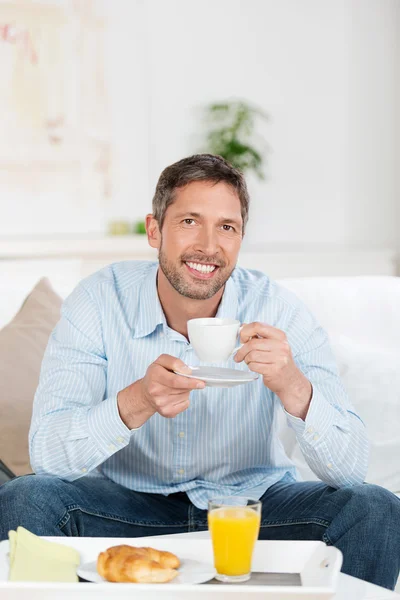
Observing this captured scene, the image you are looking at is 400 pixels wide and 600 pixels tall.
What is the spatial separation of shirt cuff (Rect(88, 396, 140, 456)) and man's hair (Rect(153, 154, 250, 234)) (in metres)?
0.51

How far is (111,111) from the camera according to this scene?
15.8 feet

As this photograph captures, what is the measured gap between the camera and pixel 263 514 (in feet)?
5.97

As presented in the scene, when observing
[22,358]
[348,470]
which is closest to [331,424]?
[348,470]

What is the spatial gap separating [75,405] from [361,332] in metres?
0.99

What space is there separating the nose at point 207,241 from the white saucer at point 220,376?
0.39 m

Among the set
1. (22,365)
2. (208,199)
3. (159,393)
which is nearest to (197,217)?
(208,199)

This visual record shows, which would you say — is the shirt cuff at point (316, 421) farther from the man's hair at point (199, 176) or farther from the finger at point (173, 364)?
the man's hair at point (199, 176)

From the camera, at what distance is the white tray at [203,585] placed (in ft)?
3.51

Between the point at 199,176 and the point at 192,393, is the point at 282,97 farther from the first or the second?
the point at 192,393

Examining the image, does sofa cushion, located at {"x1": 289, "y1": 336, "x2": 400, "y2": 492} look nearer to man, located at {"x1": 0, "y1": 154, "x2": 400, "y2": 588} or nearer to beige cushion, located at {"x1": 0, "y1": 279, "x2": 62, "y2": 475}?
man, located at {"x1": 0, "y1": 154, "x2": 400, "y2": 588}

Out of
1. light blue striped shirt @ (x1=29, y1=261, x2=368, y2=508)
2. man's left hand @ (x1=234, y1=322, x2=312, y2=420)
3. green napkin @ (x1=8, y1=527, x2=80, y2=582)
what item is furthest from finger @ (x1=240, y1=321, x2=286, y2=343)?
green napkin @ (x1=8, y1=527, x2=80, y2=582)

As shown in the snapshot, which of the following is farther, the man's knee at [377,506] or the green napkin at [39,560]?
the man's knee at [377,506]

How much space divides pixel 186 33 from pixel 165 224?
327 centimetres

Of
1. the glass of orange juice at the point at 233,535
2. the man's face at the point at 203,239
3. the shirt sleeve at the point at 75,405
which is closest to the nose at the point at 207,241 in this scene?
the man's face at the point at 203,239
